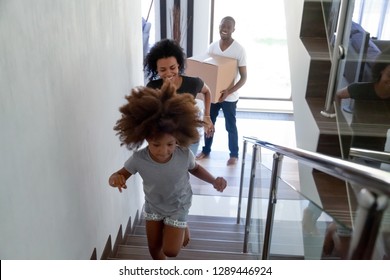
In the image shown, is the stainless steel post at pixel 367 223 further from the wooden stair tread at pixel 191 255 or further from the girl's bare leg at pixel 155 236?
the wooden stair tread at pixel 191 255

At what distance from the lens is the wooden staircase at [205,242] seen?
2.52m

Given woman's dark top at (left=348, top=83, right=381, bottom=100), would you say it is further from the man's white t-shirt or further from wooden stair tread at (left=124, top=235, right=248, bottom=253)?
the man's white t-shirt

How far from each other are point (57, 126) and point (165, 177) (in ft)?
1.99

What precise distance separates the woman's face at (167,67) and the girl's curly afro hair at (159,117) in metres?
0.82

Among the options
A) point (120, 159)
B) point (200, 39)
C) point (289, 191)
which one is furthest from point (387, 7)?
point (200, 39)

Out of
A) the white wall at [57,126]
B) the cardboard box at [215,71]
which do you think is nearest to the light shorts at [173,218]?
the white wall at [57,126]

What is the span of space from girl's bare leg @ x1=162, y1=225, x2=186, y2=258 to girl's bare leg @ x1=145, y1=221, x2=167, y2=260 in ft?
0.21

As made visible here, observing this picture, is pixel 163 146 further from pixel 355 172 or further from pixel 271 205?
pixel 355 172

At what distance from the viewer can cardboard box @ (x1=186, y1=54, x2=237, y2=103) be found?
13.0 feet

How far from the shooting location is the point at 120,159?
2732mm

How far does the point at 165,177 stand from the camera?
6.14 ft

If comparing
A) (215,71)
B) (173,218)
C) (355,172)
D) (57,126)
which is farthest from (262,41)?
(355,172)

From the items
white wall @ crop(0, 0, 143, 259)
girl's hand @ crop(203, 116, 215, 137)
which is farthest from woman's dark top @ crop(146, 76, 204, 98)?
white wall @ crop(0, 0, 143, 259)

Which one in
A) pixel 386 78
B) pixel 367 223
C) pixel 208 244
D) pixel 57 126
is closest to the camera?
pixel 367 223
